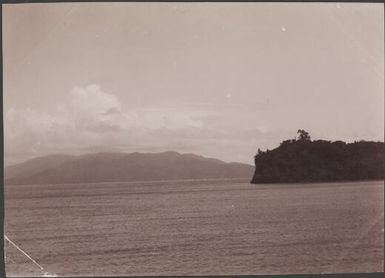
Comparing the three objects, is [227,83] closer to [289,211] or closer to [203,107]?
[203,107]

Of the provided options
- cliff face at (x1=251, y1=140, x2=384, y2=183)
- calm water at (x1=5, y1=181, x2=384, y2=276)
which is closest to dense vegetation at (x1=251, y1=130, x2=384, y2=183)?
cliff face at (x1=251, y1=140, x2=384, y2=183)

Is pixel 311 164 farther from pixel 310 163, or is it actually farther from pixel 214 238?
A: pixel 214 238

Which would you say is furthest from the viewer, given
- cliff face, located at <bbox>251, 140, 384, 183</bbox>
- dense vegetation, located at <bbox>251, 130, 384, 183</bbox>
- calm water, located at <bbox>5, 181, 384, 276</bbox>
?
cliff face, located at <bbox>251, 140, 384, 183</bbox>

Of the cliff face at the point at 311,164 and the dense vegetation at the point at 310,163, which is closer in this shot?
the dense vegetation at the point at 310,163

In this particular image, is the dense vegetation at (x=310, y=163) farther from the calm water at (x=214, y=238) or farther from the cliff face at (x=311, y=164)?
the calm water at (x=214, y=238)

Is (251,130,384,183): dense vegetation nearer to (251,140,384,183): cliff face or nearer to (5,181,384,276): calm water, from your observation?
(251,140,384,183): cliff face

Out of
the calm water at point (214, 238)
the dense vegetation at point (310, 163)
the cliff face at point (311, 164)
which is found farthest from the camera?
the cliff face at point (311, 164)

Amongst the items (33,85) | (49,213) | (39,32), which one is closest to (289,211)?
(49,213)

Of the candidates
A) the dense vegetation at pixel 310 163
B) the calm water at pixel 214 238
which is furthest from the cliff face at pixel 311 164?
the calm water at pixel 214 238
